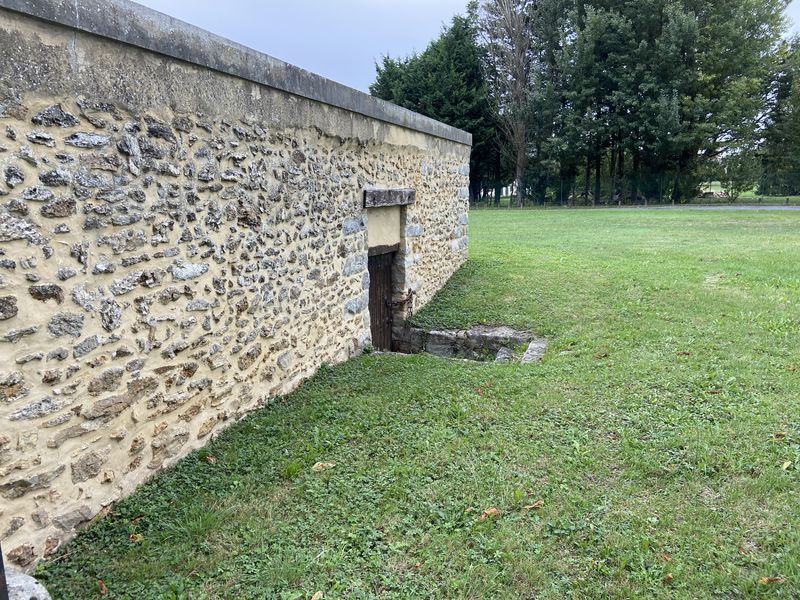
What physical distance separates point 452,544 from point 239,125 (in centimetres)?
320

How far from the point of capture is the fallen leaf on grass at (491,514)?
125 inches

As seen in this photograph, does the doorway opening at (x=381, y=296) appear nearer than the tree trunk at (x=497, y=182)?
Yes

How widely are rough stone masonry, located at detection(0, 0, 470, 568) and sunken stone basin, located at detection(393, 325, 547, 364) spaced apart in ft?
8.33

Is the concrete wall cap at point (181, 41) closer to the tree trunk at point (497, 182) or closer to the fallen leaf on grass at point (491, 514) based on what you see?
the fallen leaf on grass at point (491, 514)

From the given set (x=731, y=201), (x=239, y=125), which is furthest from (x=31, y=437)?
(x=731, y=201)

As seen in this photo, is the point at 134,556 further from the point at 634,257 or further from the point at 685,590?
the point at 634,257

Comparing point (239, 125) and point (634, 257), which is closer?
point (239, 125)

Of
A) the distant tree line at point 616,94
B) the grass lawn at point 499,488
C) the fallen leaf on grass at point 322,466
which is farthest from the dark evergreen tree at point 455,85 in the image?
the fallen leaf on grass at point 322,466

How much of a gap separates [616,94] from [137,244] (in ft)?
100

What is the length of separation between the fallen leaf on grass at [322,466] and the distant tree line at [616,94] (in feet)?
94.9

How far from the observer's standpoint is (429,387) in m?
5.20

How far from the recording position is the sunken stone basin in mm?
6949

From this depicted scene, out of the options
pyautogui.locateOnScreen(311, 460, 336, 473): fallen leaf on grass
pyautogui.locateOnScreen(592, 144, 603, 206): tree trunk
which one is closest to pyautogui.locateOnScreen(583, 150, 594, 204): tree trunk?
pyautogui.locateOnScreen(592, 144, 603, 206): tree trunk

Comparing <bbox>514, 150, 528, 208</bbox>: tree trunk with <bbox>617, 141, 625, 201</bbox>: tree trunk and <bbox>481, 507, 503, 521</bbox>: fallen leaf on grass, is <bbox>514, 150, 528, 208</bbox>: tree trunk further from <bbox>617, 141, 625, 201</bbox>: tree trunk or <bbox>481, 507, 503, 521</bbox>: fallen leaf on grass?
<bbox>481, 507, 503, 521</bbox>: fallen leaf on grass
